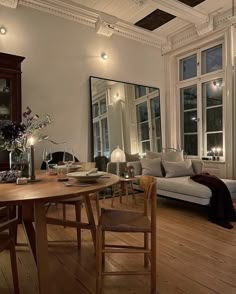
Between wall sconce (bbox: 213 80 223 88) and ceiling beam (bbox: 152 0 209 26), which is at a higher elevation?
ceiling beam (bbox: 152 0 209 26)

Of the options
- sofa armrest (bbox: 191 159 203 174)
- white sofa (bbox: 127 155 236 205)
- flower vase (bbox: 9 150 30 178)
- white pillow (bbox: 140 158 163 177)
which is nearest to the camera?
flower vase (bbox: 9 150 30 178)

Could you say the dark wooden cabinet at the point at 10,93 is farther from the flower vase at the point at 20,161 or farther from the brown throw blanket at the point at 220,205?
the brown throw blanket at the point at 220,205

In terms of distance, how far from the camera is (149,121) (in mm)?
5570

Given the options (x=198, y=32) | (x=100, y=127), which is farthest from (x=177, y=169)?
(x=198, y=32)

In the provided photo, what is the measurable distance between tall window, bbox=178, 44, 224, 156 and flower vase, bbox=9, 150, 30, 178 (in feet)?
13.8

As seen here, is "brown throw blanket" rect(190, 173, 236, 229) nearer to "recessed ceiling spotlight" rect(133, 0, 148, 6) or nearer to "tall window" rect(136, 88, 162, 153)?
"tall window" rect(136, 88, 162, 153)

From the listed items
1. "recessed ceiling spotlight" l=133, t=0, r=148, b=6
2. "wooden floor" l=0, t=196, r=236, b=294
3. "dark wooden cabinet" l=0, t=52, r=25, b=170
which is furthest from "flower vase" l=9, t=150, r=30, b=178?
"recessed ceiling spotlight" l=133, t=0, r=148, b=6

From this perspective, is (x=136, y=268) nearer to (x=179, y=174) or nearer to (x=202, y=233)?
(x=202, y=233)

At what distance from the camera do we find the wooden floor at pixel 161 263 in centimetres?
178

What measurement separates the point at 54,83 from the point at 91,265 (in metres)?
3.20

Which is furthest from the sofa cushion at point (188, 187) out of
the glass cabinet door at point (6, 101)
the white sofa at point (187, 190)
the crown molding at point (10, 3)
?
the crown molding at point (10, 3)

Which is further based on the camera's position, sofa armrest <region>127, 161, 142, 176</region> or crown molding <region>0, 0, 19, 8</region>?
sofa armrest <region>127, 161, 142, 176</region>

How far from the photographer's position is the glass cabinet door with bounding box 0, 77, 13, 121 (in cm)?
352

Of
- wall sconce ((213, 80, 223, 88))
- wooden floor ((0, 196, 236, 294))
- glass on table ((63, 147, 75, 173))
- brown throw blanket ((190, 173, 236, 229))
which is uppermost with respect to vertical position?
wall sconce ((213, 80, 223, 88))
